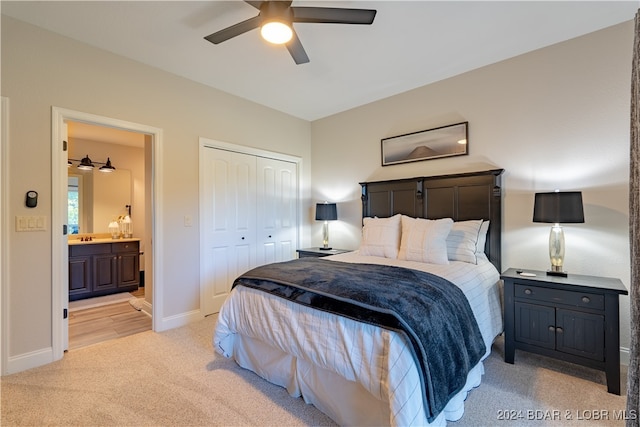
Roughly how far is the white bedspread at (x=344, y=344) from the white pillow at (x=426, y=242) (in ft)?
0.38

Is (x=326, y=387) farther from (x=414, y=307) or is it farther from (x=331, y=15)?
(x=331, y=15)

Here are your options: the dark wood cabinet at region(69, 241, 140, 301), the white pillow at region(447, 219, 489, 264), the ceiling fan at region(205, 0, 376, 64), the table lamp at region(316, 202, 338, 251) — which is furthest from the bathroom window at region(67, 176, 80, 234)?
the white pillow at region(447, 219, 489, 264)

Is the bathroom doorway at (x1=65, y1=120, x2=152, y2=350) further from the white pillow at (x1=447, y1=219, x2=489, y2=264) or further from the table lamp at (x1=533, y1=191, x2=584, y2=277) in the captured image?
the table lamp at (x1=533, y1=191, x2=584, y2=277)

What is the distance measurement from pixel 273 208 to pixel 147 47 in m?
2.40

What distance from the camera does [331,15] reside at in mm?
1944

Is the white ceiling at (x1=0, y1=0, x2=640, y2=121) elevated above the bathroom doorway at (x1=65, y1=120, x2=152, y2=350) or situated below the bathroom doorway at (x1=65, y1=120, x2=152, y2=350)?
above

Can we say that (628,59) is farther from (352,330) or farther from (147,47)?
(147,47)

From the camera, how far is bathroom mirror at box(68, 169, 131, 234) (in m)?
4.85

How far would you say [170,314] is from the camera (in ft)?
10.5

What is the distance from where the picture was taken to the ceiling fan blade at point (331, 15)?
1.89 metres

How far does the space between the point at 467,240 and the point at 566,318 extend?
0.93 metres

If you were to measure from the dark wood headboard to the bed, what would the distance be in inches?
0.6

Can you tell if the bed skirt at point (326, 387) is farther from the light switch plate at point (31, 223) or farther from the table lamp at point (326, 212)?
the table lamp at point (326, 212)

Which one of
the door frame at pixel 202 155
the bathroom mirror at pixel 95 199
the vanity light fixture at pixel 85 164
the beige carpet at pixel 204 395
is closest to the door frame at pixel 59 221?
the beige carpet at pixel 204 395
